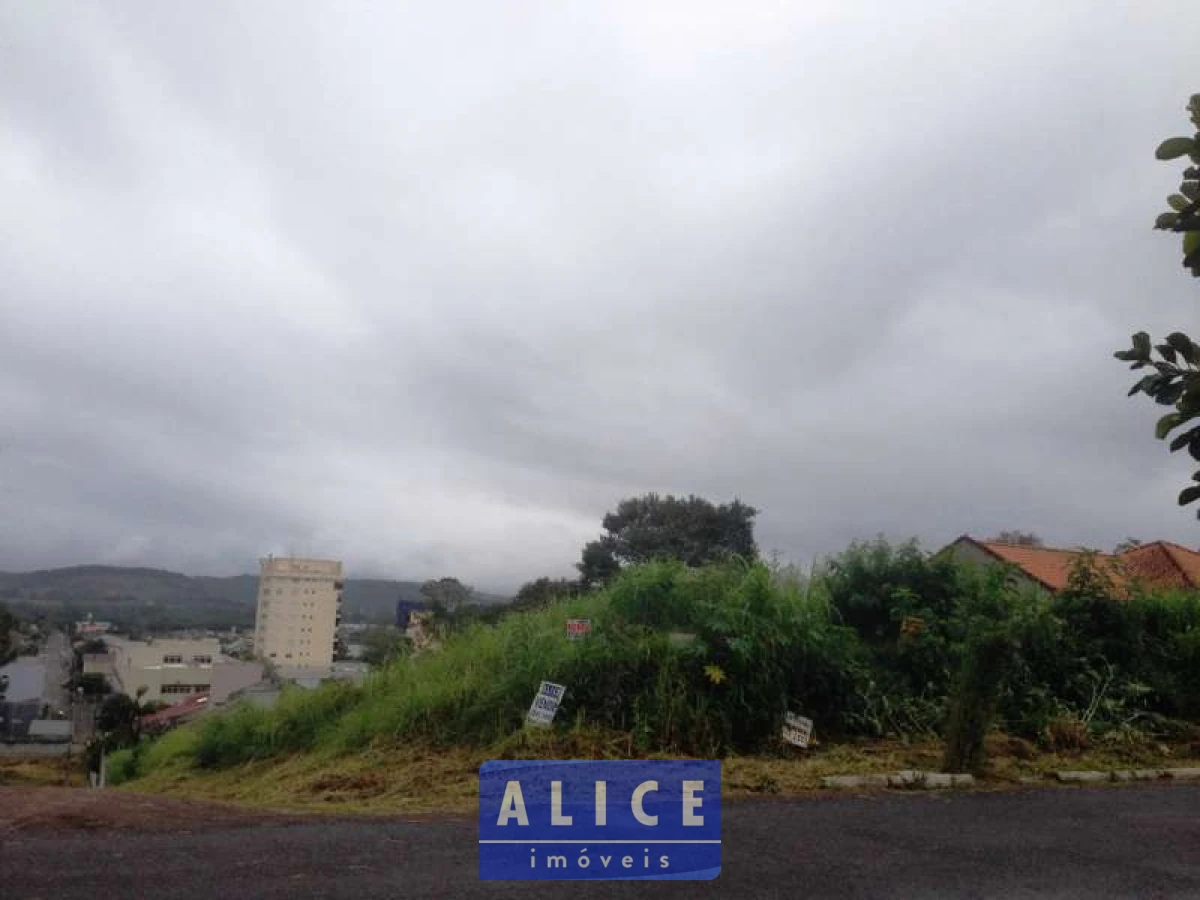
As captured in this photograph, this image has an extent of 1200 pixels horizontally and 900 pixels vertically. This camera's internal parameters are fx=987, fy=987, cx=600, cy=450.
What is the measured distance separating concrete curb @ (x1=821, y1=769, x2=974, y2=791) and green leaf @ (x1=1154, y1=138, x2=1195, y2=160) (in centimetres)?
649

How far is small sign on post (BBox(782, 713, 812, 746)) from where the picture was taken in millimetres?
9070

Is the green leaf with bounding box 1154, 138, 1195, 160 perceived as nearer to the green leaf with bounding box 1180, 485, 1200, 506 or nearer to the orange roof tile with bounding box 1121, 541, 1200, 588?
the green leaf with bounding box 1180, 485, 1200, 506

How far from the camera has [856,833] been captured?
6.26 m

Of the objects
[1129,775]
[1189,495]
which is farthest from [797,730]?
[1189,495]

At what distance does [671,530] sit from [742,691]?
65.4 ft

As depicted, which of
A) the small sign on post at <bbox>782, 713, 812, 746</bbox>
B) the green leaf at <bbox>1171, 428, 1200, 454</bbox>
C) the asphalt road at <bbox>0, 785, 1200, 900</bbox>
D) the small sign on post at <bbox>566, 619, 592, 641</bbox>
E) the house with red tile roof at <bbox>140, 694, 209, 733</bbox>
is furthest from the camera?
the house with red tile roof at <bbox>140, 694, 209, 733</bbox>

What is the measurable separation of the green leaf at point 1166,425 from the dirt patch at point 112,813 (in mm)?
5550

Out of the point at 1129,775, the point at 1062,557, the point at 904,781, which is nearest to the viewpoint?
the point at 904,781

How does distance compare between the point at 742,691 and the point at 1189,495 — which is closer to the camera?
the point at 1189,495

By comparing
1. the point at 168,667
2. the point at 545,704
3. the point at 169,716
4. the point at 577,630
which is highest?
the point at 577,630

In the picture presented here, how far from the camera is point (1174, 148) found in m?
2.41

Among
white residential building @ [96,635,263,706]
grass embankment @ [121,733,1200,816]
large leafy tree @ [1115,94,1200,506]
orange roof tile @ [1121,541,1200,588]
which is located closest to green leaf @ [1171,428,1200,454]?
large leafy tree @ [1115,94,1200,506]

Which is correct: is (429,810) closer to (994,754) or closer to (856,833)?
(856,833)

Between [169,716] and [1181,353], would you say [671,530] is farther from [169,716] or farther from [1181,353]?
[1181,353]
